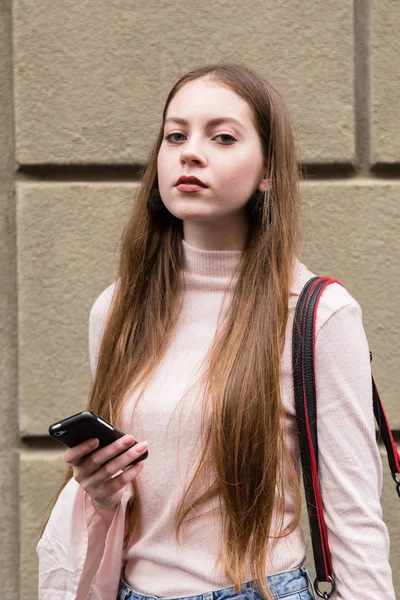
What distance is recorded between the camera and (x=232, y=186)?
1908mm

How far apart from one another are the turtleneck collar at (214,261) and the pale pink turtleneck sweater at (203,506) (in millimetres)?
149

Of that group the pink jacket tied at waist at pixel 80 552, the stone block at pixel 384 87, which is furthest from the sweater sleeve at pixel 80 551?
the stone block at pixel 384 87

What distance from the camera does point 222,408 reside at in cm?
179

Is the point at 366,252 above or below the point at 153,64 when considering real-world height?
below

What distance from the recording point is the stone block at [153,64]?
9.53 ft

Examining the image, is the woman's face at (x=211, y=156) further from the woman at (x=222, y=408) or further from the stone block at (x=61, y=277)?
the stone block at (x=61, y=277)

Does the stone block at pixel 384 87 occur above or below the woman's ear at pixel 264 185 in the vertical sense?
above

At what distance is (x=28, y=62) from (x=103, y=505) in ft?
5.63

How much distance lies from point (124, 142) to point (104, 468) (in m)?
1.48

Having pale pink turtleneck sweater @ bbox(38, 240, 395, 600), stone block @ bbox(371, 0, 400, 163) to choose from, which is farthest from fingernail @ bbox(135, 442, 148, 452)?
stone block @ bbox(371, 0, 400, 163)

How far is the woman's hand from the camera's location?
1662 millimetres

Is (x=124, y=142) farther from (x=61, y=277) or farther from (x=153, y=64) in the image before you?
(x=61, y=277)

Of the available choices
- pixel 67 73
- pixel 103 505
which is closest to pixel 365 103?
pixel 67 73

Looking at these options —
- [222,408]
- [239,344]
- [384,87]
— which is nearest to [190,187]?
[239,344]
